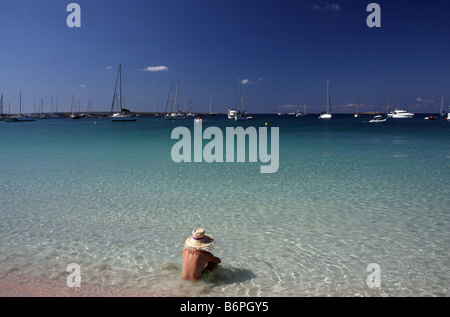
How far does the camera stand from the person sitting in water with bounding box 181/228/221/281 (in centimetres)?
482

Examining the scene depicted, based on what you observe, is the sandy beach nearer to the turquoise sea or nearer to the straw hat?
the turquoise sea

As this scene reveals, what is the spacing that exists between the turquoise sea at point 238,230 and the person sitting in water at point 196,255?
6.1 inches

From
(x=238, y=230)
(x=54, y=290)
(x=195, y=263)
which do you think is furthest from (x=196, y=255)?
(x=238, y=230)

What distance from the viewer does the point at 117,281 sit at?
16.3 ft

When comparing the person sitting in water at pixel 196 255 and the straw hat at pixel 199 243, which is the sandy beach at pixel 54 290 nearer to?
the person sitting in water at pixel 196 255

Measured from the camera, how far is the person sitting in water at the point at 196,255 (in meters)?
4.82

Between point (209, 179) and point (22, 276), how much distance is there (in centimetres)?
805

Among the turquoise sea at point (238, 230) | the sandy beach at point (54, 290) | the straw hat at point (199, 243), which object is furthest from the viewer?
the turquoise sea at point (238, 230)

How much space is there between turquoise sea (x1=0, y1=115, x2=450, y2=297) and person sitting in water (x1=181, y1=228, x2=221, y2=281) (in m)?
0.16

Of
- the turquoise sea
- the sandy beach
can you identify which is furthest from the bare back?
the sandy beach

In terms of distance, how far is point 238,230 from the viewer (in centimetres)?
716

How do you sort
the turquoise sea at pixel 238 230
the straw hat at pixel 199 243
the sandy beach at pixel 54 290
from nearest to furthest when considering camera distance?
the sandy beach at pixel 54 290 < the straw hat at pixel 199 243 < the turquoise sea at pixel 238 230

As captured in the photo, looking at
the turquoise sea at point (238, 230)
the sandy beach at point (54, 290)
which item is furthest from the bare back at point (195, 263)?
the sandy beach at point (54, 290)
